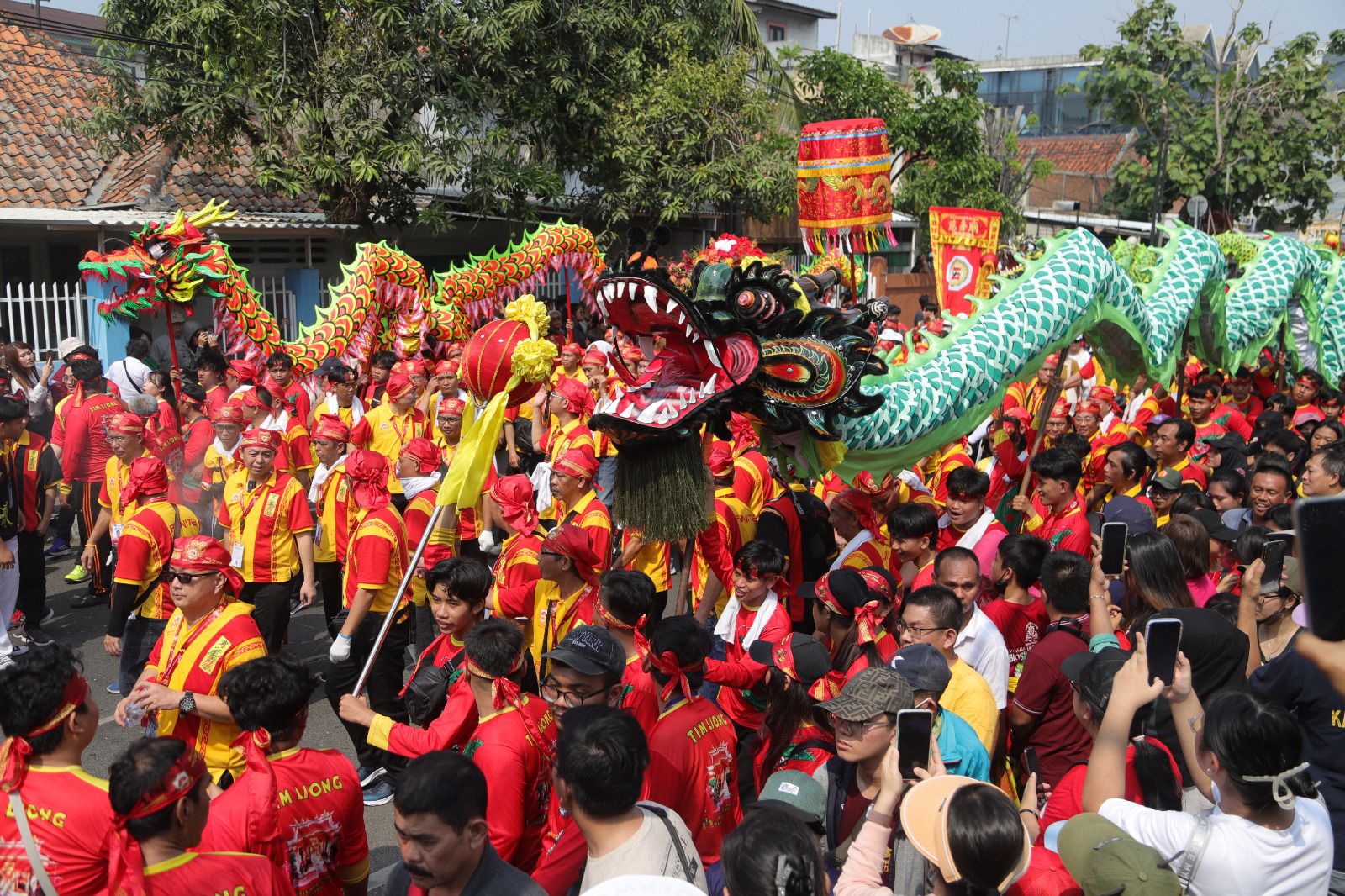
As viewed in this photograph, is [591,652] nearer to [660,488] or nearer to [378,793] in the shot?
[660,488]

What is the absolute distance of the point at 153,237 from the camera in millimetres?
8555

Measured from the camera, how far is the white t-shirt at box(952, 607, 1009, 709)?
13.5 feet

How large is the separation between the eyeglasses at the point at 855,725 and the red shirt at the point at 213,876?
1398mm

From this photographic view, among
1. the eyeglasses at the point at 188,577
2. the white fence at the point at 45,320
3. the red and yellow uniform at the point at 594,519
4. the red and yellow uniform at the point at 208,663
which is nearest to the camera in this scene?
the red and yellow uniform at the point at 208,663

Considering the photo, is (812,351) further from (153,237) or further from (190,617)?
(153,237)

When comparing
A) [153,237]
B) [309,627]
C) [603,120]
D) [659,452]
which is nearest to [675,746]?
[659,452]

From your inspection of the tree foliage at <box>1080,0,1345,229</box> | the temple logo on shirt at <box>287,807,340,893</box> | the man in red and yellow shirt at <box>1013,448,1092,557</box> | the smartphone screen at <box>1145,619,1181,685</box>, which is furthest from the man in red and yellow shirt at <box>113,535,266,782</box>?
the tree foliage at <box>1080,0,1345,229</box>

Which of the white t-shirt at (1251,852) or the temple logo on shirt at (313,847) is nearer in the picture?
the white t-shirt at (1251,852)

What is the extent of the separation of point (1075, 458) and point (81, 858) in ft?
14.8

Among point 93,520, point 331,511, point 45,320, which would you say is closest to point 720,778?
point 331,511

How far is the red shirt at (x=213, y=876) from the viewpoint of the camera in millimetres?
2525

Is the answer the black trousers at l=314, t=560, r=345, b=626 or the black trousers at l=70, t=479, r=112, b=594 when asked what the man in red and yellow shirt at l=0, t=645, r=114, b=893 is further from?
the black trousers at l=70, t=479, r=112, b=594

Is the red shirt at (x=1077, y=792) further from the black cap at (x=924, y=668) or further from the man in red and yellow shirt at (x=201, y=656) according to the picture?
the man in red and yellow shirt at (x=201, y=656)

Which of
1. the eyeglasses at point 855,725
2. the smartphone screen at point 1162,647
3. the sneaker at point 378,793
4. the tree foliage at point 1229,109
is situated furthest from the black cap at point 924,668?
the tree foliage at point 1229,109
